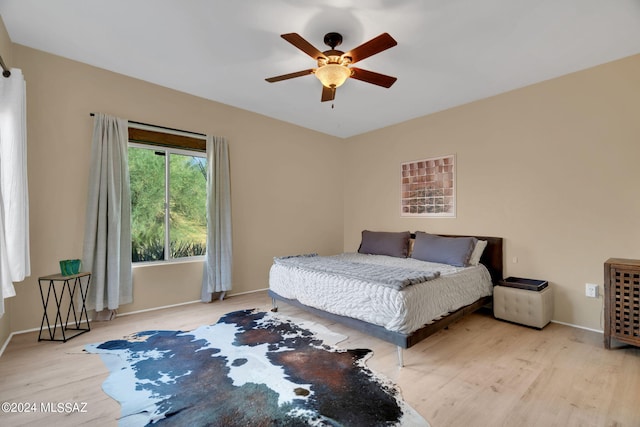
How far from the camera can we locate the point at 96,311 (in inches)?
122

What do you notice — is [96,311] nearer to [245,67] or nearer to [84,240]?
[84,240]

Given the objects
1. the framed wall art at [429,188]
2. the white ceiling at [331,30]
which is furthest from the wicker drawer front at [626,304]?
the white ceiling at [331,30]

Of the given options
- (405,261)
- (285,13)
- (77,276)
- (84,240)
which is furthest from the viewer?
(405,261)

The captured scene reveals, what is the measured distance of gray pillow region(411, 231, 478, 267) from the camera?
3485 mm

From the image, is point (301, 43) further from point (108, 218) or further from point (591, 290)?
point (591, 290)

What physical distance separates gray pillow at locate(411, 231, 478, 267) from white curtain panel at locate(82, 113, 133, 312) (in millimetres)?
3597

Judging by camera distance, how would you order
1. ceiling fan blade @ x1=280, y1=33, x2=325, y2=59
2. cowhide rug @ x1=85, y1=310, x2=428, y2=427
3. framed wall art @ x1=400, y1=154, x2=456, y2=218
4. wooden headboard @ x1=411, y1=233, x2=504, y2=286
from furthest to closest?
1. framed wall art @ x1=400, y1=154, x2=456, y2=218
2. wooden headboard @ x1=411, y1=233, x2=504, y2=286
3. ceiling fan blade @ x1=280, y1=33, x2=325, y2=59
4. cowhide rug @ x1=85, y1=310, x2=428, y2=427

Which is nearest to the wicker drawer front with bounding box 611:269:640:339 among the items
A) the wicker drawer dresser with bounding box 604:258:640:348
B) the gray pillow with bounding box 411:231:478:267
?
the wicker drawer dresser with bounding box 604:258:640:348

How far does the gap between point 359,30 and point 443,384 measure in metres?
2.80

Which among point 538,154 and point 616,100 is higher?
point 616,100

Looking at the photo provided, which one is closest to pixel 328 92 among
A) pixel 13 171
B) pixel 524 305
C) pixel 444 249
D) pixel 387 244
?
pixel 444 249

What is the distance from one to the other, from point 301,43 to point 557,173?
3092 mm

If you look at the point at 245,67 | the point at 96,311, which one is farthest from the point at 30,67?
the point at 96,311

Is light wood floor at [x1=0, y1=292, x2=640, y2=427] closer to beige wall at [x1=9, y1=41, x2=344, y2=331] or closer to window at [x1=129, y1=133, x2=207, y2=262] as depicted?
beige wall at [x1=9, y1=41, x2=344, y2=331]
